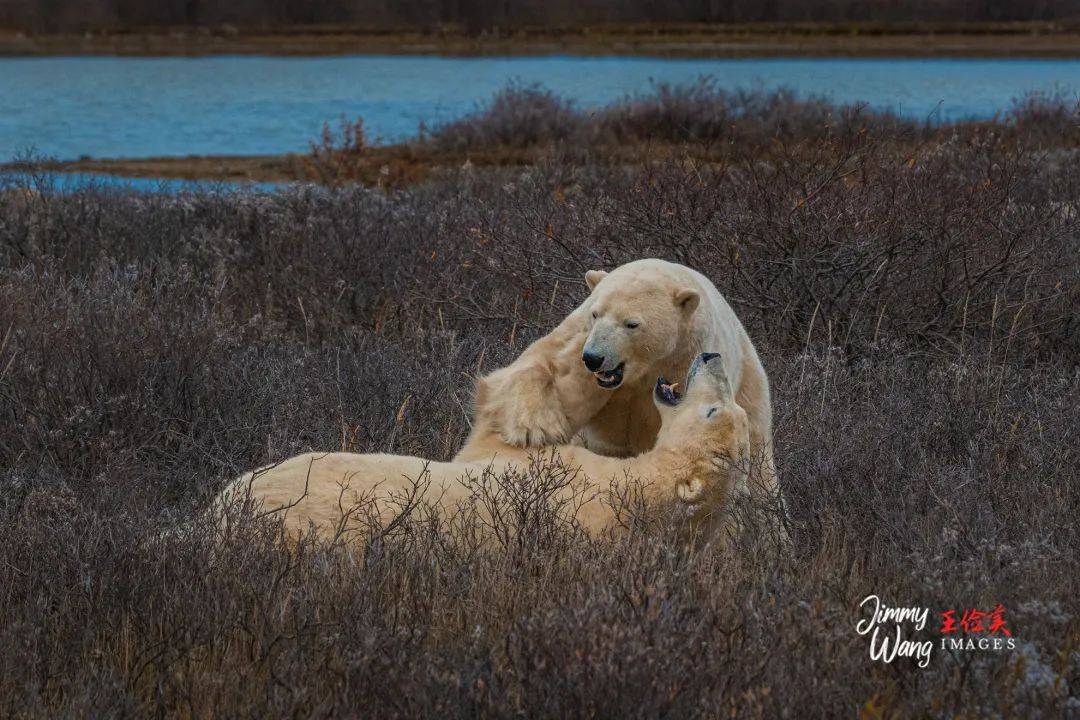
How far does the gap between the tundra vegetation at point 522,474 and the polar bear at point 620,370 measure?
1.12ft

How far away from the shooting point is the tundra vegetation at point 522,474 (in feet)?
8.69

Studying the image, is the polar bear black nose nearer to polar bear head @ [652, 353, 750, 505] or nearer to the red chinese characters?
polar bear head @ [652, 353, 750, 505]

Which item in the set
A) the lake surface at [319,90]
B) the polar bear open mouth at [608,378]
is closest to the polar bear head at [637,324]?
the polar bear open mouth at [608,378]

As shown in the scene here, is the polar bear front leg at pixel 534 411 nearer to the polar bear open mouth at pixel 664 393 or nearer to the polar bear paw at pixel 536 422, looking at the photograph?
the polar bear paw at pixel 536 422

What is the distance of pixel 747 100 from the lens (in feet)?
75.4

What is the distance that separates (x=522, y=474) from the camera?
11.6ft

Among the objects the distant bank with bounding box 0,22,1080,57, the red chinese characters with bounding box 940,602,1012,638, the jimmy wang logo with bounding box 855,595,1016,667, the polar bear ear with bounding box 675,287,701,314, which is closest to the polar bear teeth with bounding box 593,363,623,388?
the polar bear ear with bounding box 675,287,701,314

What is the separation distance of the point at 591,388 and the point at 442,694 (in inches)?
60.5

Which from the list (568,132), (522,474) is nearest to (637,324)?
(522,474)

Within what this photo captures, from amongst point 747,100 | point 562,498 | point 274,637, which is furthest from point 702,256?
point 747,100

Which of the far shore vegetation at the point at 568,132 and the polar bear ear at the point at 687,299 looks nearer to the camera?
the polar bear ear at the point at 687,299

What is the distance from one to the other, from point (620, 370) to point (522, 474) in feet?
1.49

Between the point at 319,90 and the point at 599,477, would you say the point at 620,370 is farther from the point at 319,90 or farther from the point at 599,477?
the point at 319,90

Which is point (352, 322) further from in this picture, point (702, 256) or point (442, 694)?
point (442, 694)
